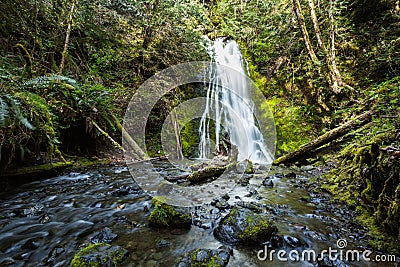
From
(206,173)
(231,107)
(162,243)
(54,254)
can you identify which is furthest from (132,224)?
(231,107)

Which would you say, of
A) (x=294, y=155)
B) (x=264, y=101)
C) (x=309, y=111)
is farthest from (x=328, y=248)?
(x=264, y=101)

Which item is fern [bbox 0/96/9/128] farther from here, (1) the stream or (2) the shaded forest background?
(1) the stream

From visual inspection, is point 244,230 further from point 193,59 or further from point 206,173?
point 193,59

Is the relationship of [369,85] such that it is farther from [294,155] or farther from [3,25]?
[3,25]

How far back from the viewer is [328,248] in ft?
7.38

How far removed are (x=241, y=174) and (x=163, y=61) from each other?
6.40 metres

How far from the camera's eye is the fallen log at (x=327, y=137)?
4231 millimetres

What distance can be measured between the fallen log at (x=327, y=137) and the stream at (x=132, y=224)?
43.0 inches

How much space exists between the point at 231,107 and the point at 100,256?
8859 millimetres

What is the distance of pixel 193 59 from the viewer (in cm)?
1021

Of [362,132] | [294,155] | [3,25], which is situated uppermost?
[3,25]

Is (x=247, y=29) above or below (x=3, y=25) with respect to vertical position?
above

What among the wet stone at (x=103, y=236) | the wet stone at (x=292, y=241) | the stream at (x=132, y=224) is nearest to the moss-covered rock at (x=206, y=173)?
the stream at (x=132, y=224)

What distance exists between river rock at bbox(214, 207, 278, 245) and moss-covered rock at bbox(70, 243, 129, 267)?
1.07 m
